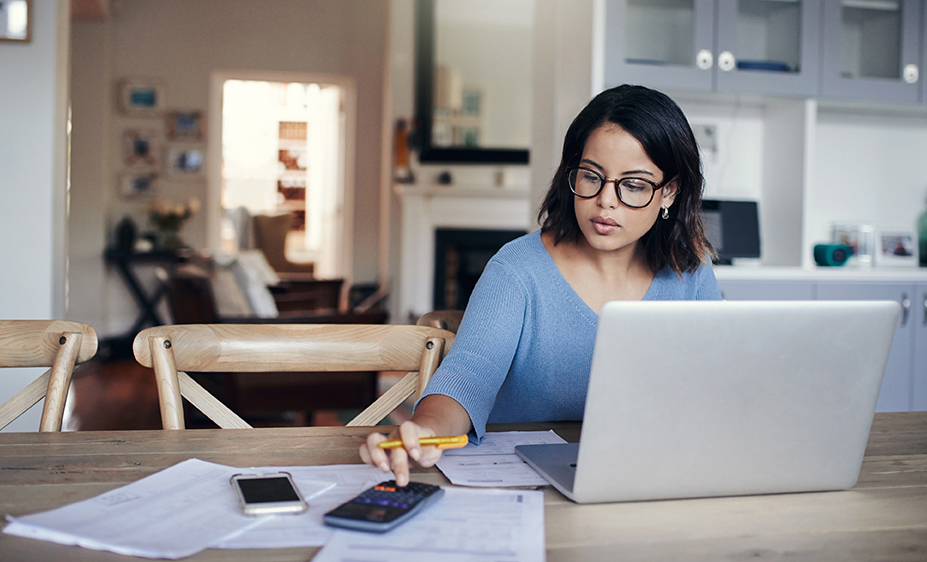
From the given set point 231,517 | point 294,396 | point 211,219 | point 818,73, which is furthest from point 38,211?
point 211,219

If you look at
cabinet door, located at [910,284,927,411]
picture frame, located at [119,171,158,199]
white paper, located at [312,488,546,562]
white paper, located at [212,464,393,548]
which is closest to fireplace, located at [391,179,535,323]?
picture frame, located at [119,171,158,199]

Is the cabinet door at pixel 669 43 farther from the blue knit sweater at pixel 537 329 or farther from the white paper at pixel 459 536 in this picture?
the white paper at pixel 459 536

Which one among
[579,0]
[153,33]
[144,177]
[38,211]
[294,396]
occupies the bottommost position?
Result: [294,396]

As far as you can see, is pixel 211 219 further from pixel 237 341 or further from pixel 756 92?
pixel 237 341

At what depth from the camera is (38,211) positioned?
2.60 metres

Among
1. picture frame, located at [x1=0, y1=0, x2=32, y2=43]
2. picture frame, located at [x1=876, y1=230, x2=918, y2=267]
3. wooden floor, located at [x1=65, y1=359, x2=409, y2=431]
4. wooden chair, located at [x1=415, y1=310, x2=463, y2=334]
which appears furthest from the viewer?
wooden floor, located at [x1=65, y1=359, x2=409, y2=431]

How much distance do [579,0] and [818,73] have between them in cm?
99

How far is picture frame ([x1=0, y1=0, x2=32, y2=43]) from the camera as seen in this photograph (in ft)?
8.25

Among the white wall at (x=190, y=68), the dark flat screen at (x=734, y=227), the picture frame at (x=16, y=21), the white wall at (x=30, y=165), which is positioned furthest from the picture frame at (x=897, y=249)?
the white wall at (x=190, y=68)

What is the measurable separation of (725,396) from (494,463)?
0.31m

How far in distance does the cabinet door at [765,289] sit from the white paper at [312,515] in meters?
2.06

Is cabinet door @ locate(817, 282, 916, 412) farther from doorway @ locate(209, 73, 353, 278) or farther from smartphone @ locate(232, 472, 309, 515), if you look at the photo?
doorway @ locate(209, 73, 353, 278)

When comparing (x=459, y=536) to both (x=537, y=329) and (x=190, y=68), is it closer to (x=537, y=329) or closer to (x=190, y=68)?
(x=537, y=329)

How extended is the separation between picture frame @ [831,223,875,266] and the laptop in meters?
2.71
